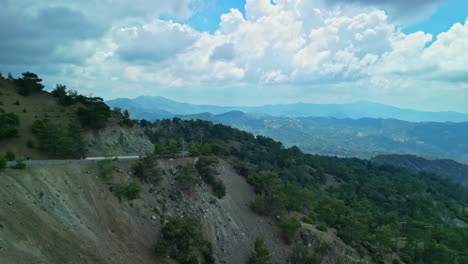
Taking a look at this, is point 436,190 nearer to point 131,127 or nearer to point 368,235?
point 368,235

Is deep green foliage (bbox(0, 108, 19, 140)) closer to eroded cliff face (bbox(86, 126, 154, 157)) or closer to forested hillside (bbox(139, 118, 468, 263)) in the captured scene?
eroded cliff face (bbox(86, 126, 154, 157))

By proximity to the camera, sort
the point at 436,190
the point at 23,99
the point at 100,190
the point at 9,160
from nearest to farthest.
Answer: the point at 9,160
the point at 100,190
the point at 23,99
the point at 436,190

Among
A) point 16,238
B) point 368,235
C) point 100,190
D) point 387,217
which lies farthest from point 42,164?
point 387,217

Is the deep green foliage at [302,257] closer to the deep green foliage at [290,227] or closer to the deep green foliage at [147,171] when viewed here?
the deep green foliage at [290,227]

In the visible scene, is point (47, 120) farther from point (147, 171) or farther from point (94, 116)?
point (147, 171)

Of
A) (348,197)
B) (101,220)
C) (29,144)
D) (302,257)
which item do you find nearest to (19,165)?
(101,220)
